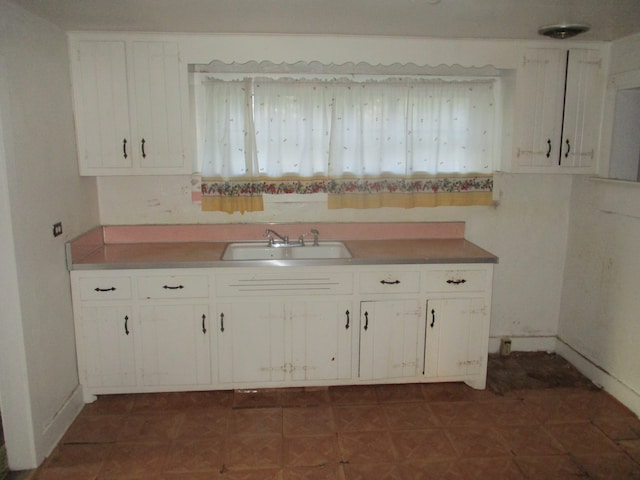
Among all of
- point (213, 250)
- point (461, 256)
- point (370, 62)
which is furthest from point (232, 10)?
point (461, 256)

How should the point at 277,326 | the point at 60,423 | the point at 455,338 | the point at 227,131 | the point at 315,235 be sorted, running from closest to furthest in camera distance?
the point at 60,423
the point at 277,326
the point at 455,338
the point at 227,131
the point at 315,235

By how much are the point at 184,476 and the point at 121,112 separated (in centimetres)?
212

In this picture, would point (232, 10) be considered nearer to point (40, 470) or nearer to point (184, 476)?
point (184, 476)

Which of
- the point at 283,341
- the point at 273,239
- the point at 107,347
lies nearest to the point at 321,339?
the point at 283,341

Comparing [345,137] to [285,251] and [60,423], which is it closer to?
[285,251]

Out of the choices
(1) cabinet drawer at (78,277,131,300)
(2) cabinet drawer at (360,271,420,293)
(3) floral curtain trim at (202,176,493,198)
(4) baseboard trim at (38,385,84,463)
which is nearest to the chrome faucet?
(3) floral curtain trim at (202,176,493,198)

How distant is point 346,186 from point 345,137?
34 cm

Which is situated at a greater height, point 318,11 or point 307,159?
point 318,11

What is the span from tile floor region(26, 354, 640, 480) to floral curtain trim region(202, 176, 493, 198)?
1.34m

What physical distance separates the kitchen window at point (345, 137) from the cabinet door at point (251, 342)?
78 cm

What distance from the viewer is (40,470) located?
2379 mm

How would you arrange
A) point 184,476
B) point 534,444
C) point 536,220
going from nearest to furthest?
point 184,476
point 534,444
point 536,220

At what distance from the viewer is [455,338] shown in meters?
3.06

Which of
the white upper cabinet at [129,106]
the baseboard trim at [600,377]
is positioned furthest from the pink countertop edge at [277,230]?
the baseboard trim at [600,377]
